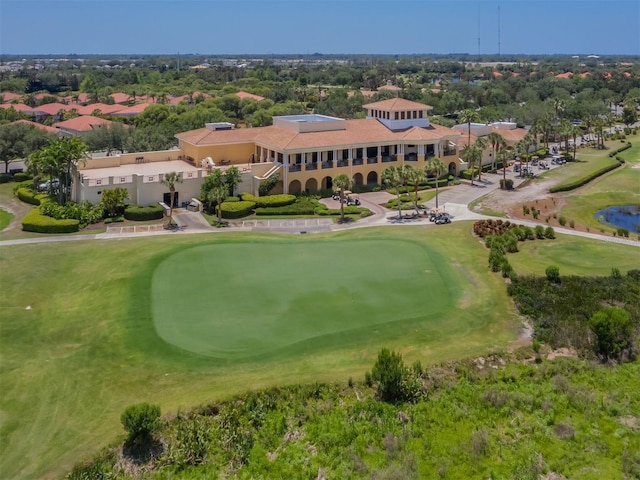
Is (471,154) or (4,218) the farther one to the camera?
(471,154)

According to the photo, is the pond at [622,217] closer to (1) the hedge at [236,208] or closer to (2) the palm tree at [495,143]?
(2) the palm tree at [495,143]

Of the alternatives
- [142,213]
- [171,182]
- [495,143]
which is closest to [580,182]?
[495,143]

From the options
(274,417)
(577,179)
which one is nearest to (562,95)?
(577,179)

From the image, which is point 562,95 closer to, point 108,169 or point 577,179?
point 577,179

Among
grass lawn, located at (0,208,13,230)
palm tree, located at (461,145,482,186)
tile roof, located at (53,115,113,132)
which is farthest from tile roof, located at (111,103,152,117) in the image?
palm tree, located at (461,145,482,186)

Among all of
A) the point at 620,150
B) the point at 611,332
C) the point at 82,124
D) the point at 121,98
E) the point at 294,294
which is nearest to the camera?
the point at 611,332

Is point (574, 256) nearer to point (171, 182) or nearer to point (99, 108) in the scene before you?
point (171, 182)
